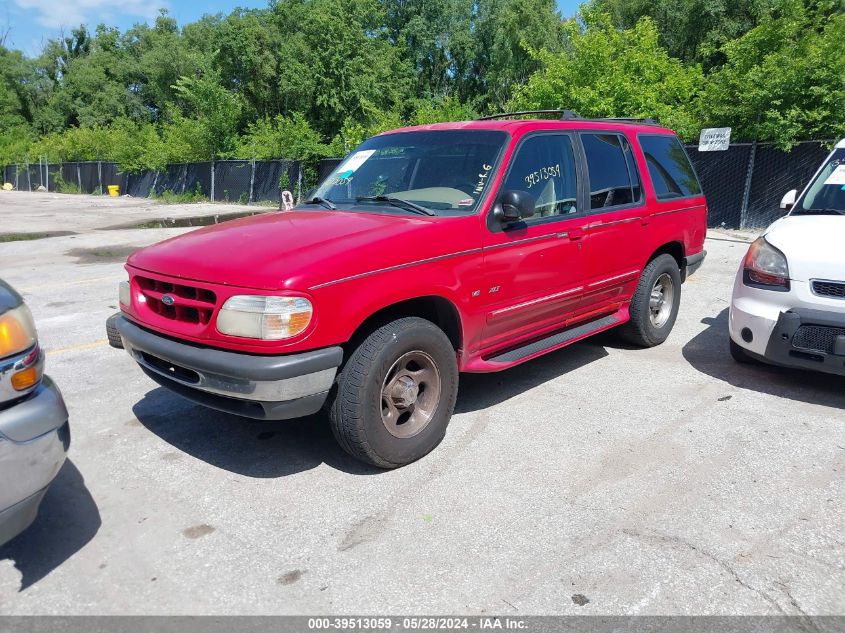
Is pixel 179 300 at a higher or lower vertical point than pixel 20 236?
higher

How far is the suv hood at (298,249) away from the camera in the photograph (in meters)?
3.20

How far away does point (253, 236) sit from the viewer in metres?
3.73

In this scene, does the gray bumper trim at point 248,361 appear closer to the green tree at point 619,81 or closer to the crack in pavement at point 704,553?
the crack in pavement at point 704,553

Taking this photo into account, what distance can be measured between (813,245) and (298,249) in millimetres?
3675

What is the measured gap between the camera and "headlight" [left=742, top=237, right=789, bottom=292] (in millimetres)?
4684

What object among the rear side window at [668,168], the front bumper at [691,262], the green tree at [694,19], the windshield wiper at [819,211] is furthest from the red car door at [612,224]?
the green tree at [694,19]

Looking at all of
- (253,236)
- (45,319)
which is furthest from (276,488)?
(45,319)

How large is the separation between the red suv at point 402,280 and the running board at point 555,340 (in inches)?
0.7

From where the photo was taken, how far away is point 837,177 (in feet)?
18.1

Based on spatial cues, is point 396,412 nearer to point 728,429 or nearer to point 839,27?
point 728,429

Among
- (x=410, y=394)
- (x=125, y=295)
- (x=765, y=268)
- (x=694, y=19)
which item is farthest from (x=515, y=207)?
(x=694, y=19)

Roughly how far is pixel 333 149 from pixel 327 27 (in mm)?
13609

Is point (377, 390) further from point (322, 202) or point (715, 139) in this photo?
point (715, 139)

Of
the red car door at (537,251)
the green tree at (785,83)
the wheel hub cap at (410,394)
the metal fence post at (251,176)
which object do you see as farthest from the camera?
the metal fence post at (251,176)
